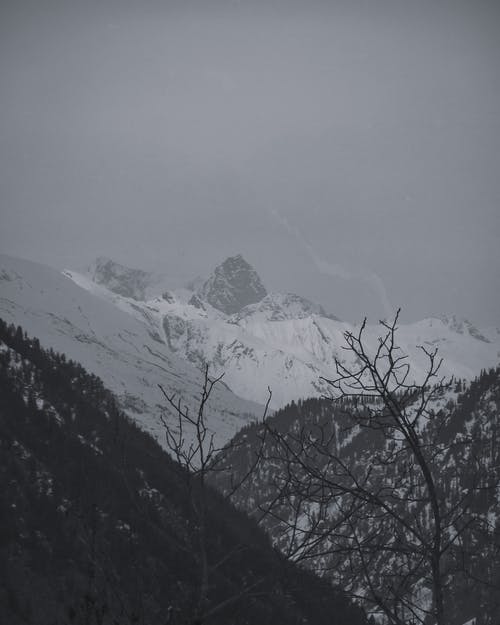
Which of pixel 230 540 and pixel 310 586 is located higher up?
pixel 310 586

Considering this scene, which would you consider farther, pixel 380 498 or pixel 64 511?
pixel 64 511

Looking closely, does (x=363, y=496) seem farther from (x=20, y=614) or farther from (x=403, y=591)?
(x=20, y=614)

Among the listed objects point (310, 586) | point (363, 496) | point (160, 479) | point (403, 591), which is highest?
point (363, 496)

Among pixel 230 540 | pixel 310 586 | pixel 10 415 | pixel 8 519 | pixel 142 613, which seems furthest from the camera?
pixel 230 540

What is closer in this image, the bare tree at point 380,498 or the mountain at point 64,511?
the bare tree at point 380,498

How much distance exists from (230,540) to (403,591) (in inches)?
4625

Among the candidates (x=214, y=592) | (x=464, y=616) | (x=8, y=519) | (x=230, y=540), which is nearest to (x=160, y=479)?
(x=230, y=540)

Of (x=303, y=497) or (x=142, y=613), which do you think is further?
(x=303, y=497)

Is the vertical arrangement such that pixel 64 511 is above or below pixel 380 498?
below

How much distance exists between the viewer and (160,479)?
129125 mm

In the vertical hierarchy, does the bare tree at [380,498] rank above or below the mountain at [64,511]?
above

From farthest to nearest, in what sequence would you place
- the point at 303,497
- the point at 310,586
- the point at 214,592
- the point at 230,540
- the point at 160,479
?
the point at 160,479
the point at 230,540
the point at 214,592
the point at 310,586
the point at 303,497

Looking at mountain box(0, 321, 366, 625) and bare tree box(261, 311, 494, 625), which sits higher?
bare tree box(261, 311, 494, 625)

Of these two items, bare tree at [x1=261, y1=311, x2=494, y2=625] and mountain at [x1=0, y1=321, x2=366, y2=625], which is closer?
bare tree at [x1=261, y1=311, x2=494, y2=625]
